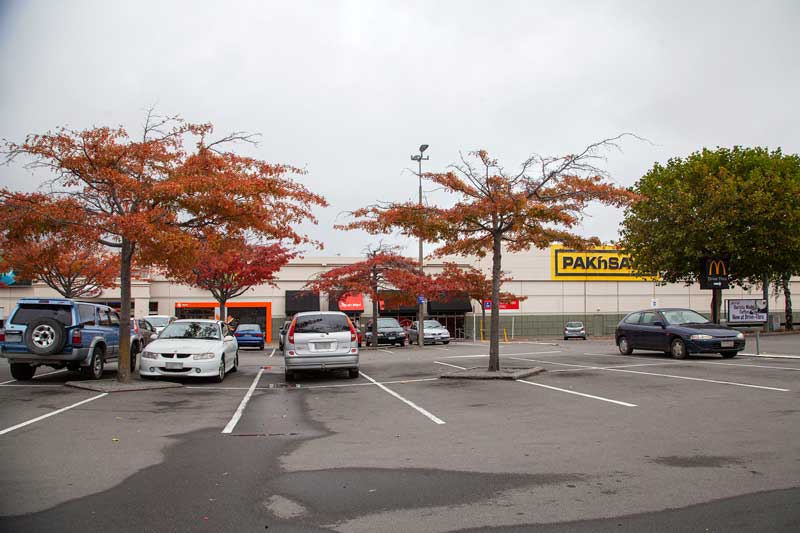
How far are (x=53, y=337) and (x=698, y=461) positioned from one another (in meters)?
12.4

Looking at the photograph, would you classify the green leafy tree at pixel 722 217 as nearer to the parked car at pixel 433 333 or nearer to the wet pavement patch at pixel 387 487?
the parked car at pixel 433 333

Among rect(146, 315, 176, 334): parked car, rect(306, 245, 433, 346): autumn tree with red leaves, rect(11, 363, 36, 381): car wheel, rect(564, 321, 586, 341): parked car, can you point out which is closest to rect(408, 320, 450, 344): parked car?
rect(306, 245, 433, 346): autumn tree with red leaves

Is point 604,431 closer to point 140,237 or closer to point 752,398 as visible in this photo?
point 752,398

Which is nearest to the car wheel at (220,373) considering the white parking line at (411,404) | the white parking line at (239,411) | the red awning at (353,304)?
the white parking line at (239,411)

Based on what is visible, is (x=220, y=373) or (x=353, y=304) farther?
(x=353, y=304)

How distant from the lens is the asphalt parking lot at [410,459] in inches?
194

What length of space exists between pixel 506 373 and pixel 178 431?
8240 mm

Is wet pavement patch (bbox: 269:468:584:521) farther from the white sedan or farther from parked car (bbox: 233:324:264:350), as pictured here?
parked car (bbox: 233:324:264:350)

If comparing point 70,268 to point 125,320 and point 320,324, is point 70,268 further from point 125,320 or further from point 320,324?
point 320,324

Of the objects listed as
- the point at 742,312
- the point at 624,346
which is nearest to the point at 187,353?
the point at 624,346

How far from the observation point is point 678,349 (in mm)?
18656

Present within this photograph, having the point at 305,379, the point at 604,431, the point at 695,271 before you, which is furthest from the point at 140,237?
the point at 695,271

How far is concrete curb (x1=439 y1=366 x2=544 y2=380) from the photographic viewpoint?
14646 millimetres

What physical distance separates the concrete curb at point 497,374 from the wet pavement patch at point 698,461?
7892 mm
